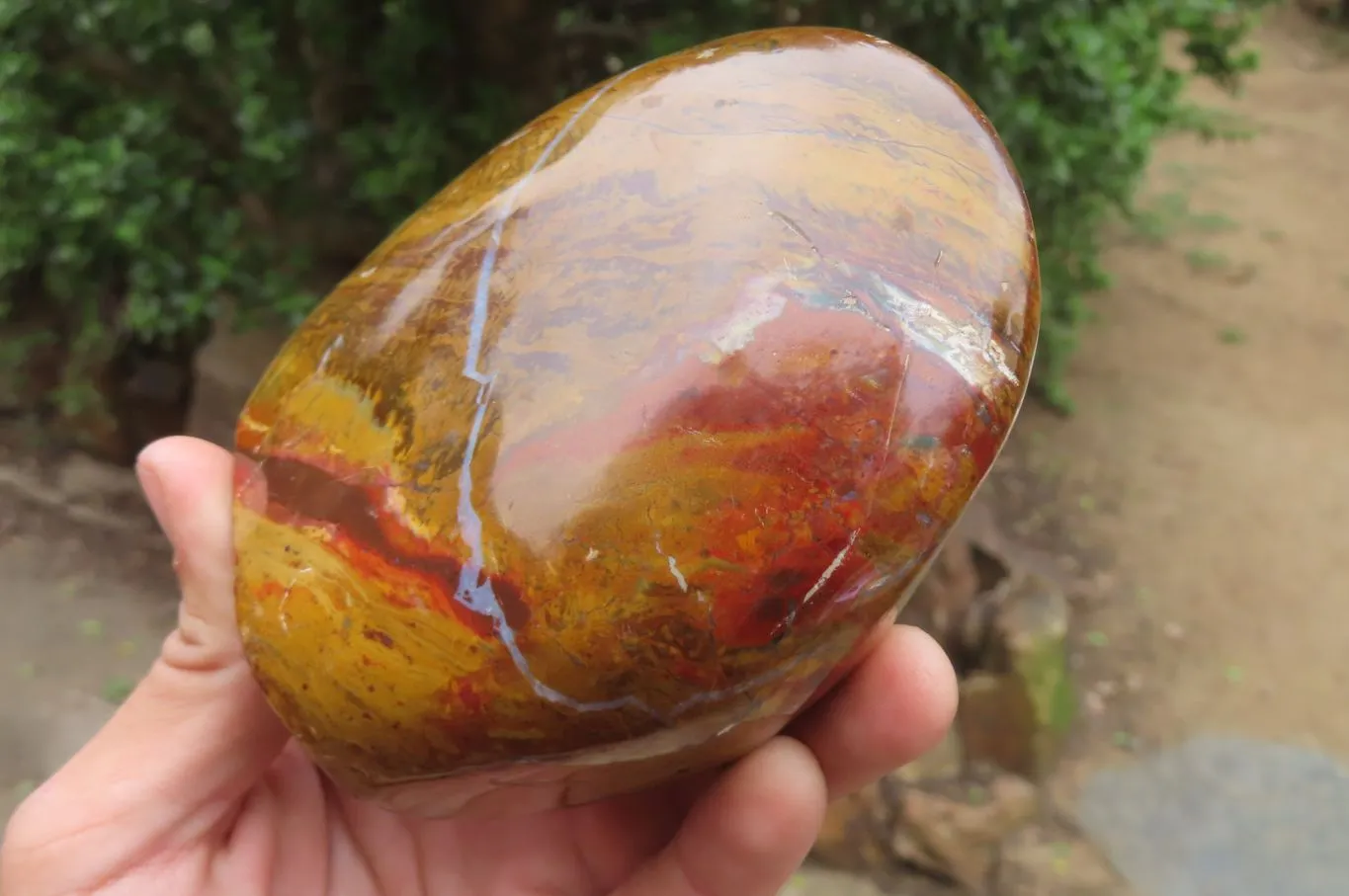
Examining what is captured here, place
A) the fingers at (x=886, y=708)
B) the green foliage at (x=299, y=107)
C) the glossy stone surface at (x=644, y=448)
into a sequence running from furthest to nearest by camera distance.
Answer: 1. the green foliage at (x=299, y=107)
2. the fingers at (x=886, y=708)
3. the glossy stone surface at (x=644, y=448)

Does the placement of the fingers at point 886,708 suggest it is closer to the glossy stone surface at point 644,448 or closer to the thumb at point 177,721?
the glossy stone surface at point 644,448

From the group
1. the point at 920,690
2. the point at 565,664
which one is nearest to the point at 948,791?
the point at 920,690

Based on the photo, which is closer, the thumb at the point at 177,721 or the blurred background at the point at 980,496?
the thumb at the point at 177,721

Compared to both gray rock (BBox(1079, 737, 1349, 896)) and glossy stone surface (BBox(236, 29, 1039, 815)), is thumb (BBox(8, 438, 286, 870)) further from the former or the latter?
gray rock (BBox(1079, 737, 1349, 896))

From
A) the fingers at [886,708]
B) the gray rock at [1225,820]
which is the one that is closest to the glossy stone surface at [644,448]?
the fingers at [886,708]

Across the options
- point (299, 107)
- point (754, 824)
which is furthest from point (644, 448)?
point (299, 107)

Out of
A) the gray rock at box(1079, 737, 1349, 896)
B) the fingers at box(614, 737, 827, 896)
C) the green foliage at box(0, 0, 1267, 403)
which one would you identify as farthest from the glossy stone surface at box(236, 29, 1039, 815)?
the gray rock at box(1079, 737, 1349, 896)

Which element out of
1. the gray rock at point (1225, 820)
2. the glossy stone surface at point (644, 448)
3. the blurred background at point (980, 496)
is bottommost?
the gray rock at point (1225, 820)
